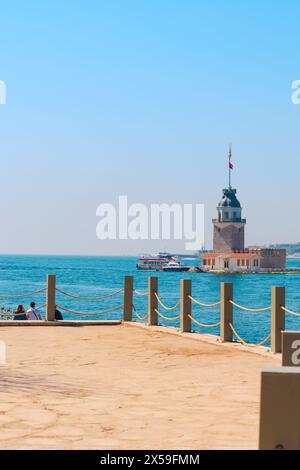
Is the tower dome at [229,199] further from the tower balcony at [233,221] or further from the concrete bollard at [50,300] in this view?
the concrete bollard at [50,300]

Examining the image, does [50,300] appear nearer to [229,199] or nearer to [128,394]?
[128,394]

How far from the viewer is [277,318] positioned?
536 inches

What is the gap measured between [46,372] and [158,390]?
2.24 m

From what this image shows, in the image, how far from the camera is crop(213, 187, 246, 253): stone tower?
181725 millimetres

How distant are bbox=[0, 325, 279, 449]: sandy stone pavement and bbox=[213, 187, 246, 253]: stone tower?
167407 millimetres

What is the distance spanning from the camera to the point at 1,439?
6.69m

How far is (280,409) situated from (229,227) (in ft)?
582

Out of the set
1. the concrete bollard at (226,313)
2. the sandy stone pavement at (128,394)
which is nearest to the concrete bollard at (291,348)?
the sandy stone pavement at (128,394)

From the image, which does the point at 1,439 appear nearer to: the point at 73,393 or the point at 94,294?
the point at 73,393

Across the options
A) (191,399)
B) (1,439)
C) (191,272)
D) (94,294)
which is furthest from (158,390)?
(191,272)

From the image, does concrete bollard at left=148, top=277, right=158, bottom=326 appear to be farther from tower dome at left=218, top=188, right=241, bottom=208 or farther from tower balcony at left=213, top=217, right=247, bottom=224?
tower dome at left=218, top=188, right=241, bottom=208

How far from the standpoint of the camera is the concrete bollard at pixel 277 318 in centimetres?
1332

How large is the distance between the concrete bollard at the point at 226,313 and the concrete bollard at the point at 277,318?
1547mm
